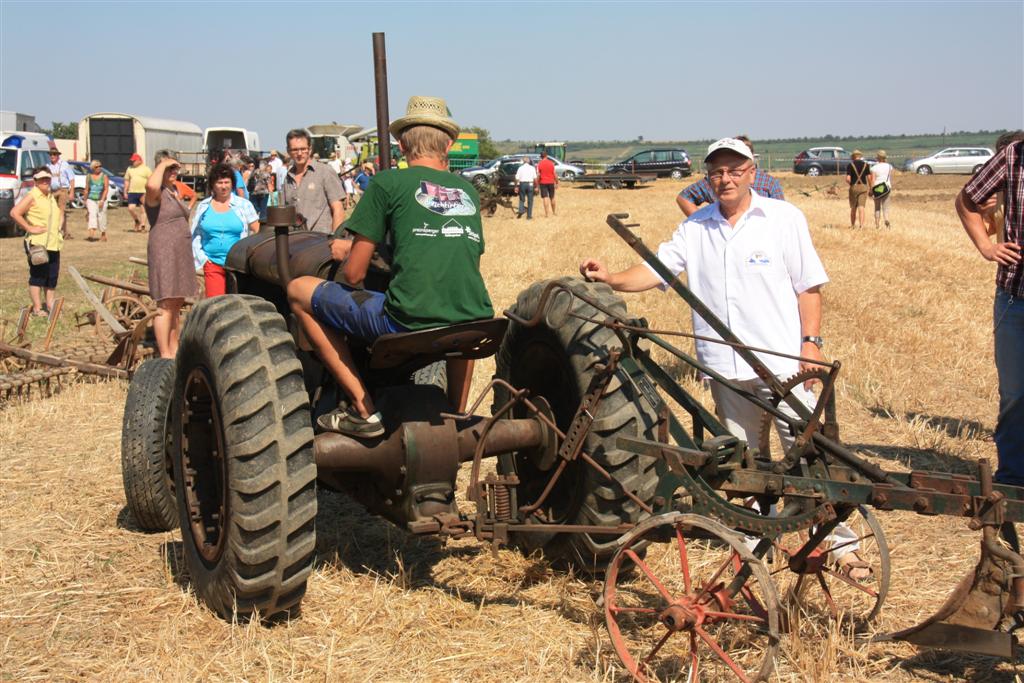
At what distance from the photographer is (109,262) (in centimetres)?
1867

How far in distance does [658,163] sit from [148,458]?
42505mm

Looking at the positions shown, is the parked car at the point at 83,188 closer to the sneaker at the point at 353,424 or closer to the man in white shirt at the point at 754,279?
the sneaker at the point at 353,424

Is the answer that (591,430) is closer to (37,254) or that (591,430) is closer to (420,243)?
(420,243)

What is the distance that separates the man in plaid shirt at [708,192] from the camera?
24.4 ft

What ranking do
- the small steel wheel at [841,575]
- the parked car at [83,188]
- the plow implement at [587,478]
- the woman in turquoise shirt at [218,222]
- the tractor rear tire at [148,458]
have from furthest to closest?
the parked car at [83,188] → the woman in turquoise shirt at [218,222] → the tractor rear tire at [148,458] → the small steel wheel at [841,575] → the plow implement at [587,478]

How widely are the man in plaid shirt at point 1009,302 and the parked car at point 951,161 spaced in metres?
48.3

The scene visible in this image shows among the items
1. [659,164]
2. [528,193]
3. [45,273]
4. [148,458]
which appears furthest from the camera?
[659,164]

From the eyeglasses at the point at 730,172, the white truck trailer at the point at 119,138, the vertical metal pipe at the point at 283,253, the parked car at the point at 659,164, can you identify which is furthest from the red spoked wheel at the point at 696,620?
the parked car at the point at 659,164

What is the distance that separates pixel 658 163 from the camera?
46156 mm

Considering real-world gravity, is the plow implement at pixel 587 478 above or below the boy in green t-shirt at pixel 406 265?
below

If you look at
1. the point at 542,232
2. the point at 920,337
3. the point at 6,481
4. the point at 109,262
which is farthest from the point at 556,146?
the point at 6,481

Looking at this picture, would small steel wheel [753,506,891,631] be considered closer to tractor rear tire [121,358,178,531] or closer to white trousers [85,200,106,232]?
tractor rear tire [121,358,178,531]

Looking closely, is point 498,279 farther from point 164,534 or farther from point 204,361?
point 204,361

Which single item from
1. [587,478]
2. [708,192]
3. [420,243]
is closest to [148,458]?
[420,243]
